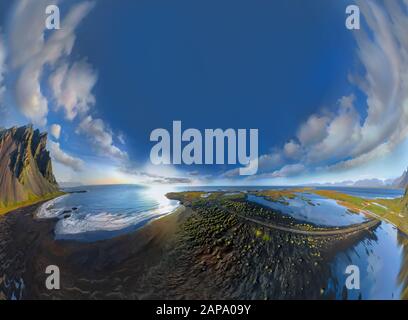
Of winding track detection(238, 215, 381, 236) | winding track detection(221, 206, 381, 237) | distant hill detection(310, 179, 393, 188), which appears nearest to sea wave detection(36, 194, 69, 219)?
winding track detection(221, 206, 381, 237)

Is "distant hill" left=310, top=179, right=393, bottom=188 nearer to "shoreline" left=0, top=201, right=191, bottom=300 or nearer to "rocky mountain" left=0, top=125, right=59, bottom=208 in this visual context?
"shoreline" left=0, top=201, right=191, bottom=300

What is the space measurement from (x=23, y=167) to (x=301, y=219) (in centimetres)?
395

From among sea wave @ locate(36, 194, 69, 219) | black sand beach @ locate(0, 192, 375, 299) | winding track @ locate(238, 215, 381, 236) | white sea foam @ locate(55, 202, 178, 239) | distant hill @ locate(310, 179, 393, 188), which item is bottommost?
black sand beach @ locate(0, 192, 375, 299)

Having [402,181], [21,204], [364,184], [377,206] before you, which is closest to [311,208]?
[364,184]

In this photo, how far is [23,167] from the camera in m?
4.89

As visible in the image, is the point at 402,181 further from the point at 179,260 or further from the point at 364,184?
the point at 179,260

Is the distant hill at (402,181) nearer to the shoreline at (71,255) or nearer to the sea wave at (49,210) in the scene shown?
the shoreline at (71,255)

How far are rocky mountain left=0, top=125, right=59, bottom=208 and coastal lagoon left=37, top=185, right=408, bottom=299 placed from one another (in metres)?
0.30

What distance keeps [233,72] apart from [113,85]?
160 centimetres

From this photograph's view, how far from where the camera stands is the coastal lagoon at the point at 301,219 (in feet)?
15.2

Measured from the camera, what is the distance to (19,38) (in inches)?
192

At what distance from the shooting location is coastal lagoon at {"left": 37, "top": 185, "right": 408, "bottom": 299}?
464cm
